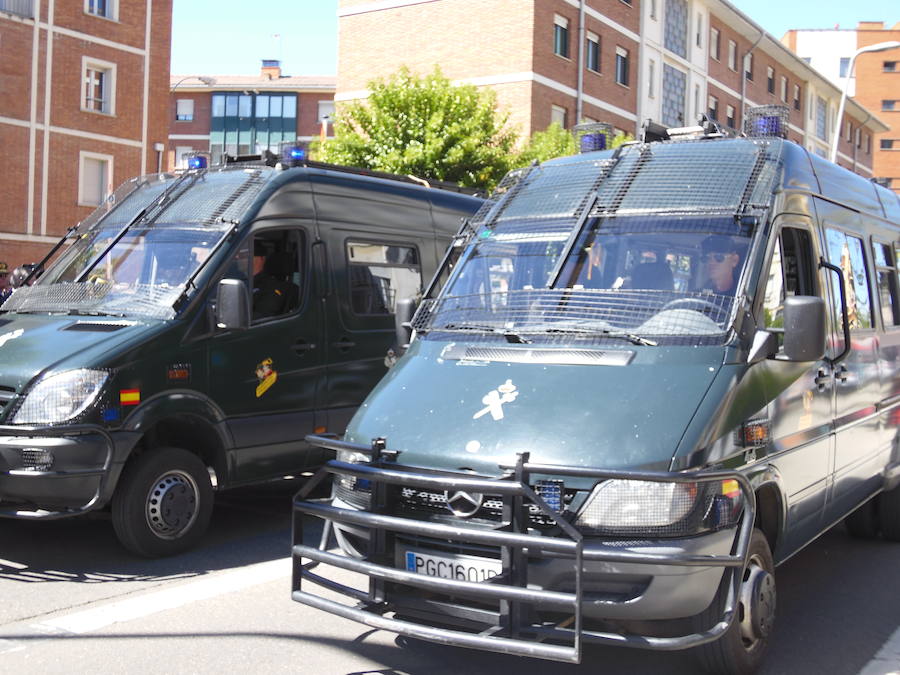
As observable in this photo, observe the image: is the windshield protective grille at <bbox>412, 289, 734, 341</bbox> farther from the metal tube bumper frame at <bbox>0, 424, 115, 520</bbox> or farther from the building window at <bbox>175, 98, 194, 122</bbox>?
the building window at <bbox>175, 98, 194, 122</bbox>

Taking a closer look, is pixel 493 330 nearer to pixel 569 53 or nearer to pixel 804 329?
pixel 804 329

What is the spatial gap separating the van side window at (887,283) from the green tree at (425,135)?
48.7ft

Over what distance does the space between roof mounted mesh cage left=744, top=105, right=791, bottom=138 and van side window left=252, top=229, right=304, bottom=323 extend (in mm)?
3294

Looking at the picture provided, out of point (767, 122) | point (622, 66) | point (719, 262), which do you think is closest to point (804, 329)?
point (719, 262)

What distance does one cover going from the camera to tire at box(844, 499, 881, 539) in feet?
23.8

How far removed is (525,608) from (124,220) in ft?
16.5

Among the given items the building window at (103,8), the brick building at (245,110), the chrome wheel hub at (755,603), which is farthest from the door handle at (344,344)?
the brick building at (245,110)

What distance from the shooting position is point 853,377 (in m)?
5.97

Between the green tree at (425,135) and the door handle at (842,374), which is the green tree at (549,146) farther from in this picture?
the door handle at (842,374)

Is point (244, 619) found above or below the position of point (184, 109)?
below

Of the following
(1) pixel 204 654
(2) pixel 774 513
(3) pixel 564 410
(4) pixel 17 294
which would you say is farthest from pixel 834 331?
(4) pixel 17 294

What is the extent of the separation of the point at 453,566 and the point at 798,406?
204 cm

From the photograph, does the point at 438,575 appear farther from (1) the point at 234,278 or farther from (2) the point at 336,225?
(2) the point at 336,225

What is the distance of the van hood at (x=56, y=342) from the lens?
241 inches
